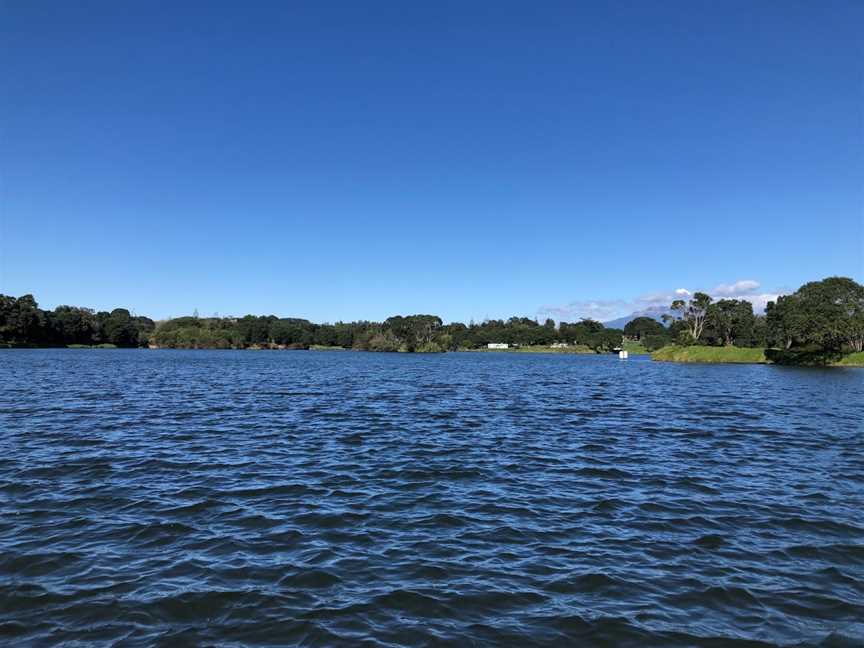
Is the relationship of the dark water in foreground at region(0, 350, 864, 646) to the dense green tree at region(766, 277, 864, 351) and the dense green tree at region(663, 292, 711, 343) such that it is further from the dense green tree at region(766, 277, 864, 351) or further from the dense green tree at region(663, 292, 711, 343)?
the dense green tree at region(663, 292, 711, 343)

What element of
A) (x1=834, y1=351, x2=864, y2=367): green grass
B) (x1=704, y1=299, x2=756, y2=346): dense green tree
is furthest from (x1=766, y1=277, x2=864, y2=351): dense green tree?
(x1=704, y1=299, x2=756, y2=346): dense green tree

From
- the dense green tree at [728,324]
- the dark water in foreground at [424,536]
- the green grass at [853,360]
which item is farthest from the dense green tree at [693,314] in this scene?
the dark water in foreground at [424,536]

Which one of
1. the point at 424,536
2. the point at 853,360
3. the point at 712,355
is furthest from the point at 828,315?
the point at 424,536

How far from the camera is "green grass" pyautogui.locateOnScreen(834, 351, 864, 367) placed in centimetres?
11406

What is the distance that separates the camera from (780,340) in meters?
148

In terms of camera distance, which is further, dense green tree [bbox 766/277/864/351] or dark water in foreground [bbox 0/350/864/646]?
dense green tree [bbox 766/277/864/351]

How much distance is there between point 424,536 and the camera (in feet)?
41.4

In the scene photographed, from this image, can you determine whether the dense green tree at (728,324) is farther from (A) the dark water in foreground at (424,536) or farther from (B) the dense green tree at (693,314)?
(A) the dark water in foreground at (424,536)

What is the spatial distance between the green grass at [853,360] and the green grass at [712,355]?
860 inches

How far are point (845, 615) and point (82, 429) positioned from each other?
98.2ft

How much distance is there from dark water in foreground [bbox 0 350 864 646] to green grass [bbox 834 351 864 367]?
363 ft

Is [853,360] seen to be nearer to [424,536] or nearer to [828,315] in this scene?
[828,315]

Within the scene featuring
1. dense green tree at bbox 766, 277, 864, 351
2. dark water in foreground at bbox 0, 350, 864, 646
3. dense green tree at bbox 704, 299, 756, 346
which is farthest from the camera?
dense green tree at bbox 704, 299, 756, 346

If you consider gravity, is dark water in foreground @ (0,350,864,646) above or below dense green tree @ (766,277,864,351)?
below
